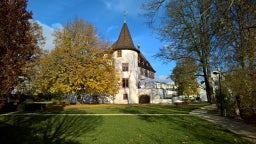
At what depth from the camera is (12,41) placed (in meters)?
7.90

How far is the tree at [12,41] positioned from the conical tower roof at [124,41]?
3102 cm

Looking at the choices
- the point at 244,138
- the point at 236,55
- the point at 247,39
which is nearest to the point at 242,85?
the point at 236,55

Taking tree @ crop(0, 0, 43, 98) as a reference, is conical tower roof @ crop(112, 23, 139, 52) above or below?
above

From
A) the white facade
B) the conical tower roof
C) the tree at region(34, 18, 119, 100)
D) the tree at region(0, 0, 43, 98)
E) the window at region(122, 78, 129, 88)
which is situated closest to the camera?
the tree at region(0, 0, 43, 98)

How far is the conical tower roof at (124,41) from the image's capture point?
130ft

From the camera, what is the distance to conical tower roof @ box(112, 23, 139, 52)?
3969 cm

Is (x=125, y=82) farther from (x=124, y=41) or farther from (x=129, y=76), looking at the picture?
(x=124, y=41)

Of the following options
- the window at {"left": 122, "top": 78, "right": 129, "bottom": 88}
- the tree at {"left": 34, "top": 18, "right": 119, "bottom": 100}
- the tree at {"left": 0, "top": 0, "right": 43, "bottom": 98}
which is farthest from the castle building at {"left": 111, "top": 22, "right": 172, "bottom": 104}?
the tree at {"left": 0, "top": 0, "right": 43, "bottom": 98}

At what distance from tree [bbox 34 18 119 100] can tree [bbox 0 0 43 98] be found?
59.8 ft

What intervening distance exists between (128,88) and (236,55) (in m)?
28.7

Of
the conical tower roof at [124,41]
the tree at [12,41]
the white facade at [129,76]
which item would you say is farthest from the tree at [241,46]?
the conical tower roof at [124,41]

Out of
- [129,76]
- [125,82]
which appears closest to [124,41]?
[129,76]

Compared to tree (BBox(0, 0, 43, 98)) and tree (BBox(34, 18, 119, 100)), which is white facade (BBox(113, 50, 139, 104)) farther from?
tree (BBox(0, 0, 43, 98))

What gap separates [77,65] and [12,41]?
1989cm
